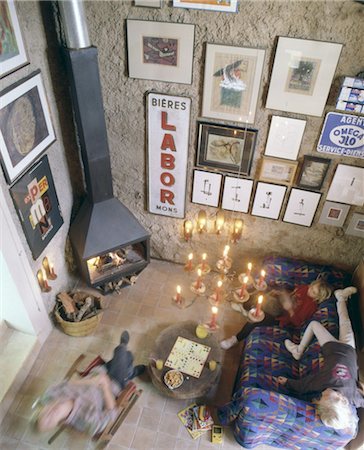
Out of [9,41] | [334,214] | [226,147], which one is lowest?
[334,214]

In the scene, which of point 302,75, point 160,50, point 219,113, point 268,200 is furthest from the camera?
point 268,200

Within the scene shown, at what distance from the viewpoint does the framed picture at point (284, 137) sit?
3715mm

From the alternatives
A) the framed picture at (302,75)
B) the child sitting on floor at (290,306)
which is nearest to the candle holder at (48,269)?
the child sitting on floor at (290,306)

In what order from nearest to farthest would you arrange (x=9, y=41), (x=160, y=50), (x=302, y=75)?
(x=9, y=41)
(x=302, y=75)
(x=160, y=50)

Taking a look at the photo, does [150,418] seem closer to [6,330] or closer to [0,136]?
[6,330]

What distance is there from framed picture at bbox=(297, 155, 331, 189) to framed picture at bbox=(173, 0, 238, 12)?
157 centimetres

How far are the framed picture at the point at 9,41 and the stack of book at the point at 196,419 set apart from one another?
3504 millimetres

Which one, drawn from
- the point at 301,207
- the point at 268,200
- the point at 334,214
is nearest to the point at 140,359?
the point at 268,200

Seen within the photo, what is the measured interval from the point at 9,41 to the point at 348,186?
341 centimetres

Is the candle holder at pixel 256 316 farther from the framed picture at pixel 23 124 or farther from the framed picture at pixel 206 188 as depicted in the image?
the framed picture at pixel 23 124

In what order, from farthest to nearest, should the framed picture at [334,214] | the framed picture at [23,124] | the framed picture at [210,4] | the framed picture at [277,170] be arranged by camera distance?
the framed picture at [334,214]
the framed picture at [277,170]
the framed picture at [210,4]
the framed picture at [23,124]

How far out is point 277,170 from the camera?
13.3 feet

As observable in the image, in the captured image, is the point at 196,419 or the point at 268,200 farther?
the point at 268,200

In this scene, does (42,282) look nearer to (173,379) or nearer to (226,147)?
(173,379)
